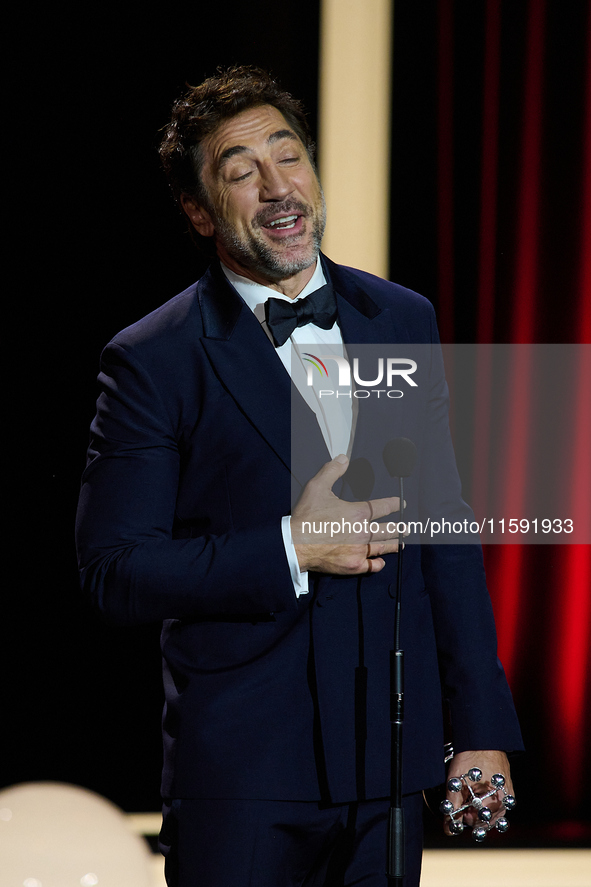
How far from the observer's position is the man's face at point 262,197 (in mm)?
1710

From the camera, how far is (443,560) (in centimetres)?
161

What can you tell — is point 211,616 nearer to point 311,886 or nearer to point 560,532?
point 311,886

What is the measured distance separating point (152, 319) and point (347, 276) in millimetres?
385

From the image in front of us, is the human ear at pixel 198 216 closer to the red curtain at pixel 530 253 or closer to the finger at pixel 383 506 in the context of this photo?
the finger at pixel 383 506

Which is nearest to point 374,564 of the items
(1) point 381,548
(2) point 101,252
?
(1) point 381,548

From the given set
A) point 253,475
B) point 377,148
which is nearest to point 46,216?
point 377,148

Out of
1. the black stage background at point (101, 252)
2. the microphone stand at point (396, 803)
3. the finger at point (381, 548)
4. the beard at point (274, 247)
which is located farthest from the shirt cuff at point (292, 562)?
the black stage background at point (101, 252)

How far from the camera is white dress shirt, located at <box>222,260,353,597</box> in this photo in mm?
1646

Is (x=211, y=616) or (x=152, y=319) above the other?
(x=152, y=319)

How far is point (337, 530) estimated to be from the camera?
1.42m

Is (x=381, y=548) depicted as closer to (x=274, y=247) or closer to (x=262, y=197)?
(x=274, y=247)

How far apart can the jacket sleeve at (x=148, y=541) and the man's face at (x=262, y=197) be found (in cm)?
33

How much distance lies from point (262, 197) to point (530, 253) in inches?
52.7

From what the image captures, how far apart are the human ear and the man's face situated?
0.07ft
